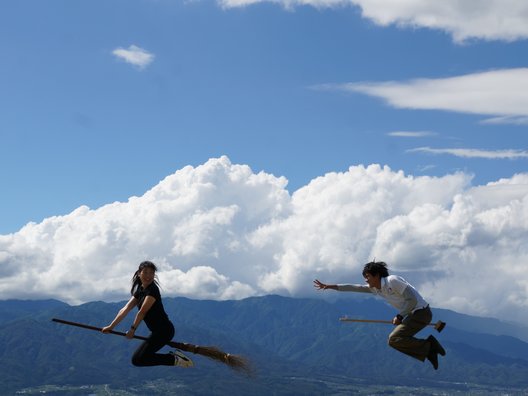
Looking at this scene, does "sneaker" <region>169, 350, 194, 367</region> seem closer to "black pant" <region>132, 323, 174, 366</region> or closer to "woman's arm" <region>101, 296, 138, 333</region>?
"black pant" <region>132, 323, 174, 366</region>

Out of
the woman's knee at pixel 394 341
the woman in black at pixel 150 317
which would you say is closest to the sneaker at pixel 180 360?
the woman in black at pixel 150 317

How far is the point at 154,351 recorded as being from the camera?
19.1 meters

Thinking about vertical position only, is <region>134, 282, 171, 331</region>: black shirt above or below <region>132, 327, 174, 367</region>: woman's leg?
above

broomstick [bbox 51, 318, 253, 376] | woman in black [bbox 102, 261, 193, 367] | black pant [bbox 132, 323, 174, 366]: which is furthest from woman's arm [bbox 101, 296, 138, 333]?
black pant [bbox 132, 323, 174, 366]

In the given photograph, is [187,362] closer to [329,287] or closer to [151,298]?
[151,298]

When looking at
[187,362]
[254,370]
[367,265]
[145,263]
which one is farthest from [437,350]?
[145,263]

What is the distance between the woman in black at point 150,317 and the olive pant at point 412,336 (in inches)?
213

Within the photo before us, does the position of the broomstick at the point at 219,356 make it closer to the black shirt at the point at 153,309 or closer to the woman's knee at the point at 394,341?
the black shirt at the point at 153,309

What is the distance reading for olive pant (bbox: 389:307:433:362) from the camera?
19047 millimetres

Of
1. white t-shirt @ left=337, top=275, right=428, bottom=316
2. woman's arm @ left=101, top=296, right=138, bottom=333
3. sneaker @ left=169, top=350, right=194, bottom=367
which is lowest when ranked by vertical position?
sneaker @ left=169, top=350, right=194, bottom=367

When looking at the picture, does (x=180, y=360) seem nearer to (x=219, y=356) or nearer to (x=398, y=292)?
(x=219, y=356)

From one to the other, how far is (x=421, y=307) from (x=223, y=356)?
209 inches

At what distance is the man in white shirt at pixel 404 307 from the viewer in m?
18.5

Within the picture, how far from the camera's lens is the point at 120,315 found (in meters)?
18.6
